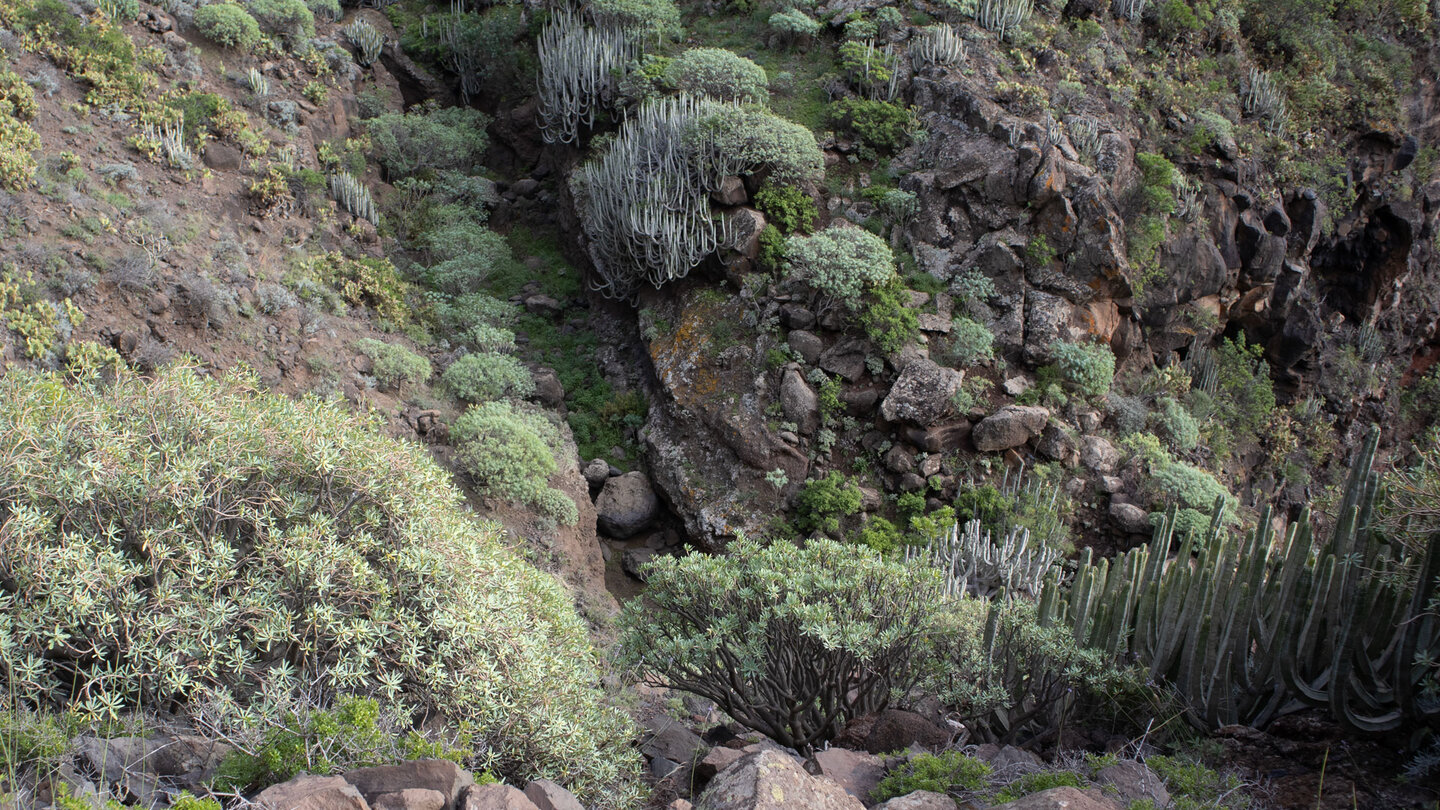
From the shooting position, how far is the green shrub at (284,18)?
14.4 meters

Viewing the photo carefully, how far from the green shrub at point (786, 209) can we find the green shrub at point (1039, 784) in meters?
9.14

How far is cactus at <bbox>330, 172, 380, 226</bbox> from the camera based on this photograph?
1285cm

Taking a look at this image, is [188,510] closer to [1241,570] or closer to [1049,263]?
[1241,570]

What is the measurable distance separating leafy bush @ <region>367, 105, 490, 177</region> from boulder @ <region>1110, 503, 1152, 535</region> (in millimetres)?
12619

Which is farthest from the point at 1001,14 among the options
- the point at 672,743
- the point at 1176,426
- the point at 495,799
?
the point at 495,799

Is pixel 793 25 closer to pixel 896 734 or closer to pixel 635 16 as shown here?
pixel 635 16

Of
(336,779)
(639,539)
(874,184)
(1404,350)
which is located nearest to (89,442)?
(336,779)

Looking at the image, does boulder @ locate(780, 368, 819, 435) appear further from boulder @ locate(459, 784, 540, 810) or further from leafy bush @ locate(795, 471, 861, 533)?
boulder @ locate(459, 784, 540, 810)

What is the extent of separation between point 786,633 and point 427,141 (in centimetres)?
1325

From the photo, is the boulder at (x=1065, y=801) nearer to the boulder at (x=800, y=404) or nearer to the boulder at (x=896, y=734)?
the boulder at (x=896, y=734)

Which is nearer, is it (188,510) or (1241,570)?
(188,510)

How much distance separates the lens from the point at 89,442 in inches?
169

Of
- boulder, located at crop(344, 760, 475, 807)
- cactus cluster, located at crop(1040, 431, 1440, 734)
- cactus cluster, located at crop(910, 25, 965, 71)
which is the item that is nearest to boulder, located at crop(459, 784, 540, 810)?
boulder, located at crop(344, 760, 475, 807)

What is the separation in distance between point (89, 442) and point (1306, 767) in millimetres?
6521
